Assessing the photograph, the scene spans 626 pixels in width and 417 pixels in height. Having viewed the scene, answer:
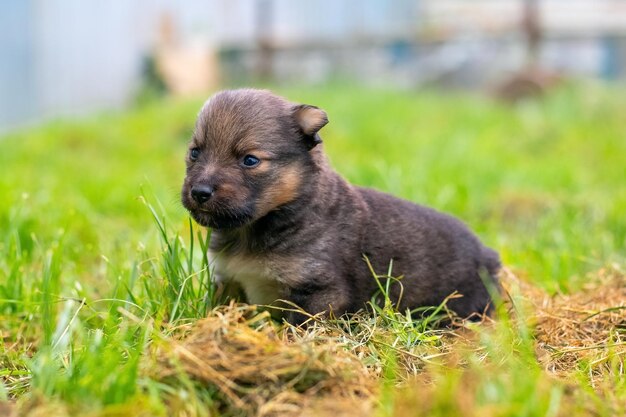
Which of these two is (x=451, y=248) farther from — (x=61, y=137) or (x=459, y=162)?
(x=61, y=137)

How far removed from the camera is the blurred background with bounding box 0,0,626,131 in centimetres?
1483

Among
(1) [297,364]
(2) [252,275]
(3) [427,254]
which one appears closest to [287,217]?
(2) [252,275]

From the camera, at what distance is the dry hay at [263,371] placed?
295cm

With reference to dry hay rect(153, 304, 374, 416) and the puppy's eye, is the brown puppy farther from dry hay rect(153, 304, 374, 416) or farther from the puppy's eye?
dry hay rect(153, 304, 374, 416)

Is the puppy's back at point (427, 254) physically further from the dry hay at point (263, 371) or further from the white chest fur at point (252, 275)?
the dry hay at point (263, 371)

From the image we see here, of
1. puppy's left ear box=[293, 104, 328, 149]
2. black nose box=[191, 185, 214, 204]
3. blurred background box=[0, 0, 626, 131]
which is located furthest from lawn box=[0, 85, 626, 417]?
blurred background box=[0, 0, 626, 131]

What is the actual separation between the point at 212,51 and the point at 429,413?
1863 cm

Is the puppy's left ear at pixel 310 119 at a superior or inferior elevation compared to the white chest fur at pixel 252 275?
superior

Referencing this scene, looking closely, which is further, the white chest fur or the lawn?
the white chest fur

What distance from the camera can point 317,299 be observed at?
3928mm

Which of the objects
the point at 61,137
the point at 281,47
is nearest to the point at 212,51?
the point at 281,47

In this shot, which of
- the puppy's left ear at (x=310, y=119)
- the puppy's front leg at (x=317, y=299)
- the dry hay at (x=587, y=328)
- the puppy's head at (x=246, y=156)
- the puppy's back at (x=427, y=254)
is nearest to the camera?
the dry hay at (x=587, y=328)

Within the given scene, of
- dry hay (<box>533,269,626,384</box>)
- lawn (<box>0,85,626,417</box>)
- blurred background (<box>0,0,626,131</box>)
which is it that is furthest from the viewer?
blurred background (<box>0,0,626,131</box>)

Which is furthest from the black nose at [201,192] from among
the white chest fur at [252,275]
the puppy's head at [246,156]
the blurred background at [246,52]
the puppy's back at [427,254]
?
the blurred background at [246,52]
